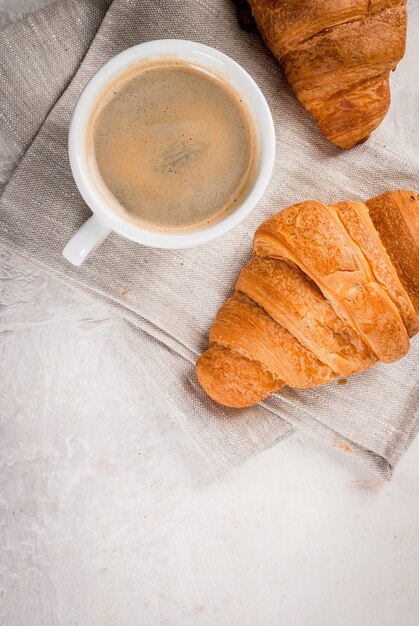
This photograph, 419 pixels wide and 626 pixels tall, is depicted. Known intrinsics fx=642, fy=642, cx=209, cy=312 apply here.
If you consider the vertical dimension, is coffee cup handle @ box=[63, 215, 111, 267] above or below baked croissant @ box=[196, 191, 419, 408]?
above

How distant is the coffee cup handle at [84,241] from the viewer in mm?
1025

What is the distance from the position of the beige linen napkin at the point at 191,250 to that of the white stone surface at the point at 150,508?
0.09 meters

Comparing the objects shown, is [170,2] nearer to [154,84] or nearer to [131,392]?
[154,84]

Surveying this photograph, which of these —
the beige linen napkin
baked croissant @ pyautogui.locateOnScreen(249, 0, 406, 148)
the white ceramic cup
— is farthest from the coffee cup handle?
baked croissant @ pyautogui.locateOnScreen(249, 0, 406, 148)

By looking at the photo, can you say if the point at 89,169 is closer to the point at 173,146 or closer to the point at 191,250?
the point at 173,146

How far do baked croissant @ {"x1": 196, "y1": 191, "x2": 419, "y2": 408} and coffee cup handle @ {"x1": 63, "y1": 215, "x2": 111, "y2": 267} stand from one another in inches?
10.7

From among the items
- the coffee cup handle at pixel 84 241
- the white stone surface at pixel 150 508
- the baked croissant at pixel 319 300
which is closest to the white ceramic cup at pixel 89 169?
the coffee cup handle at pixel 84 241

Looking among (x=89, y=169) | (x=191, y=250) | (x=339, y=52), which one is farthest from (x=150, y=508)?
(x=339, y=52)

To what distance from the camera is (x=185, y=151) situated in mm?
1070

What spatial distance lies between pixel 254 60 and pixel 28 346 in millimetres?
719

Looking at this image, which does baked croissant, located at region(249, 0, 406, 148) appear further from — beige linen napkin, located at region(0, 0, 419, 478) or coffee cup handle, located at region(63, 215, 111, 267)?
coffee cup handle, located at region(63, 215, 111, 267)

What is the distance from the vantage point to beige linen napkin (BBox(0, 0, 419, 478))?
120 centimetres

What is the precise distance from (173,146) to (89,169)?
144 mm

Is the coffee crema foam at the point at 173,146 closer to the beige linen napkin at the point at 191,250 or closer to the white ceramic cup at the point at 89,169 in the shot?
the white ceramic cup at the point at 89,169
